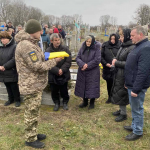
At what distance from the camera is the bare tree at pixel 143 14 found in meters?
36.1

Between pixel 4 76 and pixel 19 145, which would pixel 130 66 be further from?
pixel 4 76

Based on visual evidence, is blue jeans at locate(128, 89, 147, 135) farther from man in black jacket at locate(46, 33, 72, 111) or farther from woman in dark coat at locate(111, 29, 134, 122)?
man in black jacket at locate(46, 33, 72, 111)

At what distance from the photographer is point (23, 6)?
4925 cm

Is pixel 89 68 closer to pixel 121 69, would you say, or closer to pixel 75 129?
pixel 121 69

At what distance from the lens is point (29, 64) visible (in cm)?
209

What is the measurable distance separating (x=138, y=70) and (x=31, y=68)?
1.59 m

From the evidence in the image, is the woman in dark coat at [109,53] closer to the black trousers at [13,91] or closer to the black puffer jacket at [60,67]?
the black puffer jacket at [60,67]

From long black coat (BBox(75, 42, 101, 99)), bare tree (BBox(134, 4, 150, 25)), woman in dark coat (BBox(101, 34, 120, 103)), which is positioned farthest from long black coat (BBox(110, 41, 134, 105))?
bare tree (BBox(134, 4, 150, 25))

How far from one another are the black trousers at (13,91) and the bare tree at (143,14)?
3829 cm

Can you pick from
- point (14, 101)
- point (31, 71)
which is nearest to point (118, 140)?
point (31, 71)

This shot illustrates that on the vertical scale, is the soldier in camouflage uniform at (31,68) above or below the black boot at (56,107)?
above

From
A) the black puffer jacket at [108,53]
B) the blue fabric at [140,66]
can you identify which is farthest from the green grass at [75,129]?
the blue fabric at [140,66]

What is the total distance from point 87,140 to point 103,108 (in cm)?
137

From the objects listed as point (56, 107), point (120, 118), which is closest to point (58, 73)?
point (56, 107)
